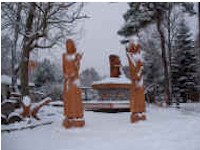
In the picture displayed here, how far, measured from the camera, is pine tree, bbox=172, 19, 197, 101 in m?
5.99

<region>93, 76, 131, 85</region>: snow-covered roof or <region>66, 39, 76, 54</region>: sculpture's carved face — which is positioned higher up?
<region>66, 39, 76, 54</region>: sculpture's carved face

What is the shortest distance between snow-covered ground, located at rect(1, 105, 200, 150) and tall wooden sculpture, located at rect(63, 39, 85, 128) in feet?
0.68

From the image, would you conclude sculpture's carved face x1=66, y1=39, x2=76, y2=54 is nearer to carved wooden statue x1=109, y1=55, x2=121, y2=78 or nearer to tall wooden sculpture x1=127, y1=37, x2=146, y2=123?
tall wooden sculpture x1=127, y1=37, x2=146, y2=123

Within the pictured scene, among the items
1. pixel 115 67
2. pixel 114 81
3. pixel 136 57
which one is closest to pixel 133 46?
pixel 136 57

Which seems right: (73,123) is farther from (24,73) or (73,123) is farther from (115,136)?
(24,73)

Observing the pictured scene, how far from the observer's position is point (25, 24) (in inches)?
322

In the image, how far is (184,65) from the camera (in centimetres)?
745

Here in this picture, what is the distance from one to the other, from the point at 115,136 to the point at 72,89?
123 cm

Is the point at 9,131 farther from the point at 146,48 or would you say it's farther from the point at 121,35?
the point at 146,48

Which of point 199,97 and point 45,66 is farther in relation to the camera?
point 45,66

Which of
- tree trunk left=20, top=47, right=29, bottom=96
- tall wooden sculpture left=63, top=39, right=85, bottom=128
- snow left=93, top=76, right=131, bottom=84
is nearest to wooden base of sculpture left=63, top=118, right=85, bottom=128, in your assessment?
tall wooden sculpture left=63, top=39, right=85, bottom=128

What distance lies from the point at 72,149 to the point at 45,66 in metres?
9.16

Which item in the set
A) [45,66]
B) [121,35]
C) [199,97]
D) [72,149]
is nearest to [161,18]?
[121,35]

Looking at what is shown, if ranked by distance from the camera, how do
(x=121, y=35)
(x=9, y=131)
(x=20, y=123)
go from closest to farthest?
1. (x=9, y=131)
2. (x=20, y=123)
3. (x=121, y=35)
